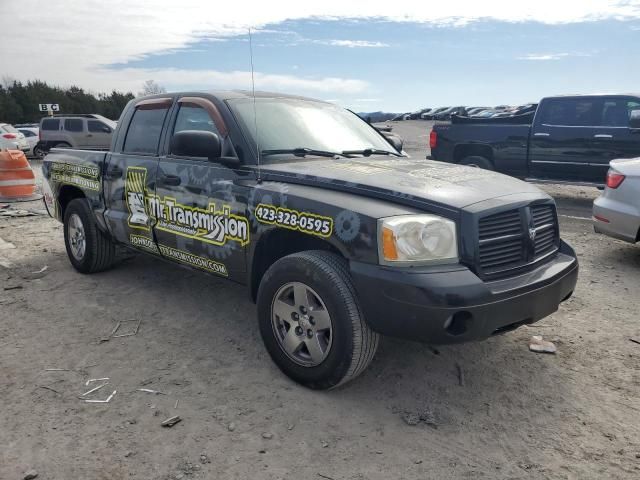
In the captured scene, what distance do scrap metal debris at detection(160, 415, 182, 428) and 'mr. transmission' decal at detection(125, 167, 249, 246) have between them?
117 cm

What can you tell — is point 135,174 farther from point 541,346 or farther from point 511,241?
point 541,346

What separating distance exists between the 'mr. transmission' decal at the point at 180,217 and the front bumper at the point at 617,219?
4.07 meters

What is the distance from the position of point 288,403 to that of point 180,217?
1696 millimetres

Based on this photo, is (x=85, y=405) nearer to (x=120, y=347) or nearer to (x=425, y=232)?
(x=120, y=347)

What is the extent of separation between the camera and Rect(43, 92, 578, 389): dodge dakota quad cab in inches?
109

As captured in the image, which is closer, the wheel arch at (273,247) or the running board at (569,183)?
the wheel arch at (273,247)

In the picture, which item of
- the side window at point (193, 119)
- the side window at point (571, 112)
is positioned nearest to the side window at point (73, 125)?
the side window at point (571, 112)

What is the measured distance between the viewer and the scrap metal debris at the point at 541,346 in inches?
146

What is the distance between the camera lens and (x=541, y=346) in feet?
12.3

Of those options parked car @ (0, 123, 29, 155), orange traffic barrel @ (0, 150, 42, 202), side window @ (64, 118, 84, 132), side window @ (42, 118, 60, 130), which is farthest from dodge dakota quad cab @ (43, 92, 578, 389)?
side window @ (42, 118, 60, 130)

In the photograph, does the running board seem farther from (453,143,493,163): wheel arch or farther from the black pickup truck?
(453,143,493,163): wheel arch

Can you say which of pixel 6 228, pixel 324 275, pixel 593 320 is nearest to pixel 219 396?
pixel 324 275

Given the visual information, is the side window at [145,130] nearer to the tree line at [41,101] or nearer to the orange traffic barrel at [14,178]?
the orange traffic barrel at [14,178]

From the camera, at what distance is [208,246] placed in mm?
3807
